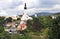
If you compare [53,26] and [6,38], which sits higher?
[53,26]

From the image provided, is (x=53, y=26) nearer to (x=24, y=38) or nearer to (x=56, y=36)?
(x=56, y=36)

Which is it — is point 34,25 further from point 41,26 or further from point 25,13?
point 25,13

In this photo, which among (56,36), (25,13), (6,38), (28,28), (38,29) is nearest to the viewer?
(56,36)

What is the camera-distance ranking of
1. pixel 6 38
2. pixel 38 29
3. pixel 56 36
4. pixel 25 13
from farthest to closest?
pixel 25 13, pixel 38 29, pixel 6 38, pixel 56 36

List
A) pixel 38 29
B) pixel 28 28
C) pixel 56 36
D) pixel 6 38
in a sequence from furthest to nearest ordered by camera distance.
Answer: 1. pixel 28 28
2. pixel 38 29
3. pixel 6 38
4. pixel 56 36

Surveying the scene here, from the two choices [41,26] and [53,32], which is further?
[41,26]

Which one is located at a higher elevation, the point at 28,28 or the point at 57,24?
the point at 57,24

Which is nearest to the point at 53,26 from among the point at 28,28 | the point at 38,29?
the point at 38,29

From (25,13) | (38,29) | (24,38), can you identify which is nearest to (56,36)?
(24,38)

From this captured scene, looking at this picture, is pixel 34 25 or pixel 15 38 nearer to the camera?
pixel 15 38
